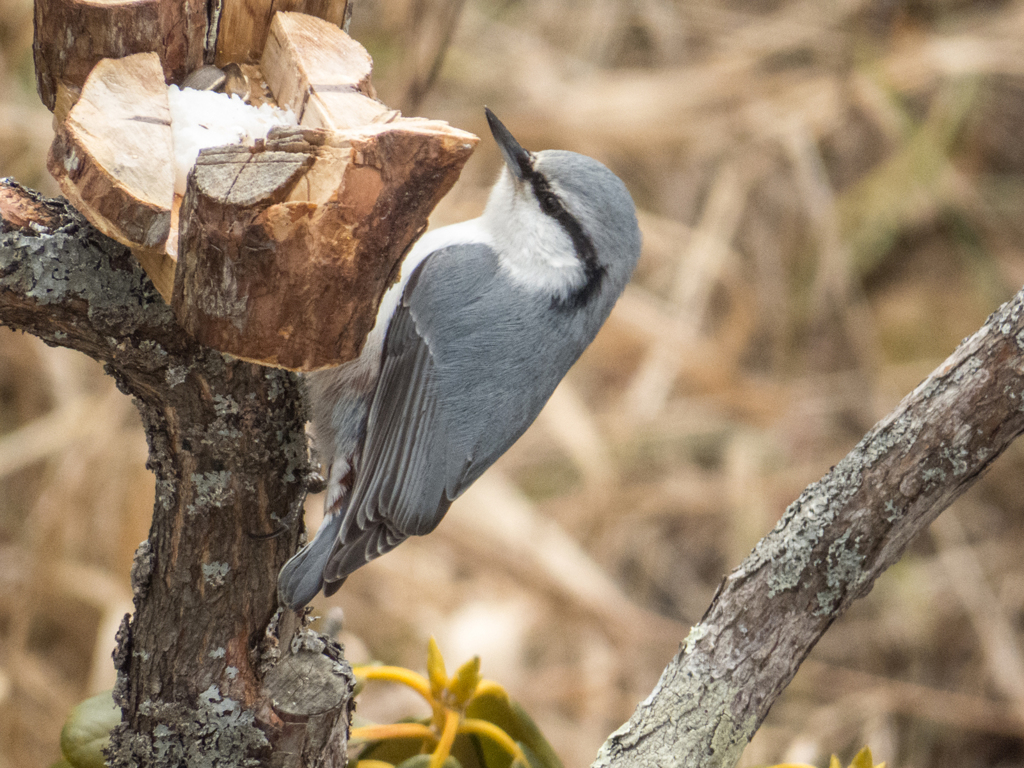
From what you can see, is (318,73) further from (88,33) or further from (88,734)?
(88,734)

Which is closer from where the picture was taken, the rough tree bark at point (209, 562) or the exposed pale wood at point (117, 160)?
the exposed pale wood at point (117, 160)

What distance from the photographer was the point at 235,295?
0.85m

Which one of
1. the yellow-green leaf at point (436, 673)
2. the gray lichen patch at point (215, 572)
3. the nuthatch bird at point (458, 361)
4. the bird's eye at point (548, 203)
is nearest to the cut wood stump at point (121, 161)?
the gray lichen patch at point (215, 572)

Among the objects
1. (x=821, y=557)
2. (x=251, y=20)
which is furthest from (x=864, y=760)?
(x=251, y=20)

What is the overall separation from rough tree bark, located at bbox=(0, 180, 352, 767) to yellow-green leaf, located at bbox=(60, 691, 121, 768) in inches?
2.7

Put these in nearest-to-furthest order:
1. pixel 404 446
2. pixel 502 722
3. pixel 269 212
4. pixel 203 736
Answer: pixel 269 212 → pixel 203 736 → pixel 502 722 → pixel 404 446

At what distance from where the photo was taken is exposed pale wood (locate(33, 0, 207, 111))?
91cm

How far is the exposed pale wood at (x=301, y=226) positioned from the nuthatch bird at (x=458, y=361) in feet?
1.38

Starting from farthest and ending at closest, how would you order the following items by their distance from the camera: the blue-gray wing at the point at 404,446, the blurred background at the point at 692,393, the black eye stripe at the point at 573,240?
the blurred background at the point at 692,393 → the black eye stripe at the point at 573,240 → the blue-gray wing at the point at 404,446

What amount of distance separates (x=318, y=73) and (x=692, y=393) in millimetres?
2715

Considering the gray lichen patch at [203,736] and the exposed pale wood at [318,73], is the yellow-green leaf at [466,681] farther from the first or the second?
the exposed pale wood at [318,73]

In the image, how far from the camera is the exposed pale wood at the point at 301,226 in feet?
2.68

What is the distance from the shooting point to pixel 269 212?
821mm

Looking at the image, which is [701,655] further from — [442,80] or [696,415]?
[442,80]
